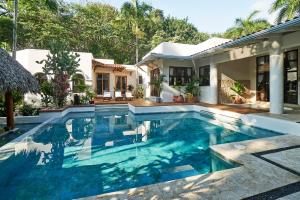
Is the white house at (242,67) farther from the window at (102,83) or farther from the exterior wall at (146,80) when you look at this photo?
the window at (102,83)

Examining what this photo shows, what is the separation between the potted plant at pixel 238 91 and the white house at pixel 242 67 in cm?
55

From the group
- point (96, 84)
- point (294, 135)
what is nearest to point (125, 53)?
point (96, 84)

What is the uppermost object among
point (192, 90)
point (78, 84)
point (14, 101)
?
point (78, 84)

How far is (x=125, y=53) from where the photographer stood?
3269 centimetres

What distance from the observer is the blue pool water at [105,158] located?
458 cm

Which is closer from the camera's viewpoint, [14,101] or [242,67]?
[14,101]

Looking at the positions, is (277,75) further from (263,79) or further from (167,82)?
(167,82)

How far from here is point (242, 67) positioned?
54.5 feet

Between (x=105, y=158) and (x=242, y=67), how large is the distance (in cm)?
1397

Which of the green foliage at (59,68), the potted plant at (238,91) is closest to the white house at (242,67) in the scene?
the potted plant at (238,91)

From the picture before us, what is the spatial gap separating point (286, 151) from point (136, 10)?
65.4ft

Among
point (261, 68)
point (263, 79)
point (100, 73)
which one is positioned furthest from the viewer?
point (100, 73)

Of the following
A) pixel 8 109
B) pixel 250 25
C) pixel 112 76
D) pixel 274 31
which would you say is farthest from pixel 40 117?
pixel 250 25

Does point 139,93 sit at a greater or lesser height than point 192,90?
lesser
